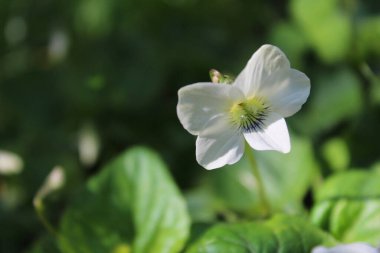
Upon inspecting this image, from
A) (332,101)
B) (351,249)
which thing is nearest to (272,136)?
(351,249)

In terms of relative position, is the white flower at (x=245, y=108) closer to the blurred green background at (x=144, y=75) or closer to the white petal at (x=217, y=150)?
the white petal at (x=217, y=150)

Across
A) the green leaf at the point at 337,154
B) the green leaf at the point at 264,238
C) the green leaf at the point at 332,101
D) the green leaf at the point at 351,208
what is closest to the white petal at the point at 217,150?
the green leaf at the point at 264,238

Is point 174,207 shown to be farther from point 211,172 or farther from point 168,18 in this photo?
point 168,18

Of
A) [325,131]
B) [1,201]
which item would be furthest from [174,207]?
[1,201]

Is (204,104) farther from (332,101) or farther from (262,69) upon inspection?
(332,101)

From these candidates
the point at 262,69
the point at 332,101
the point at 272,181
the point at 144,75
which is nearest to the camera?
the point at 262,69

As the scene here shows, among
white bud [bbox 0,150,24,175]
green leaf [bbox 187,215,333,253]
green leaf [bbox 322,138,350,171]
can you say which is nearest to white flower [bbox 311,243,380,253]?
green leaf [bbox 187,215,333,253]
